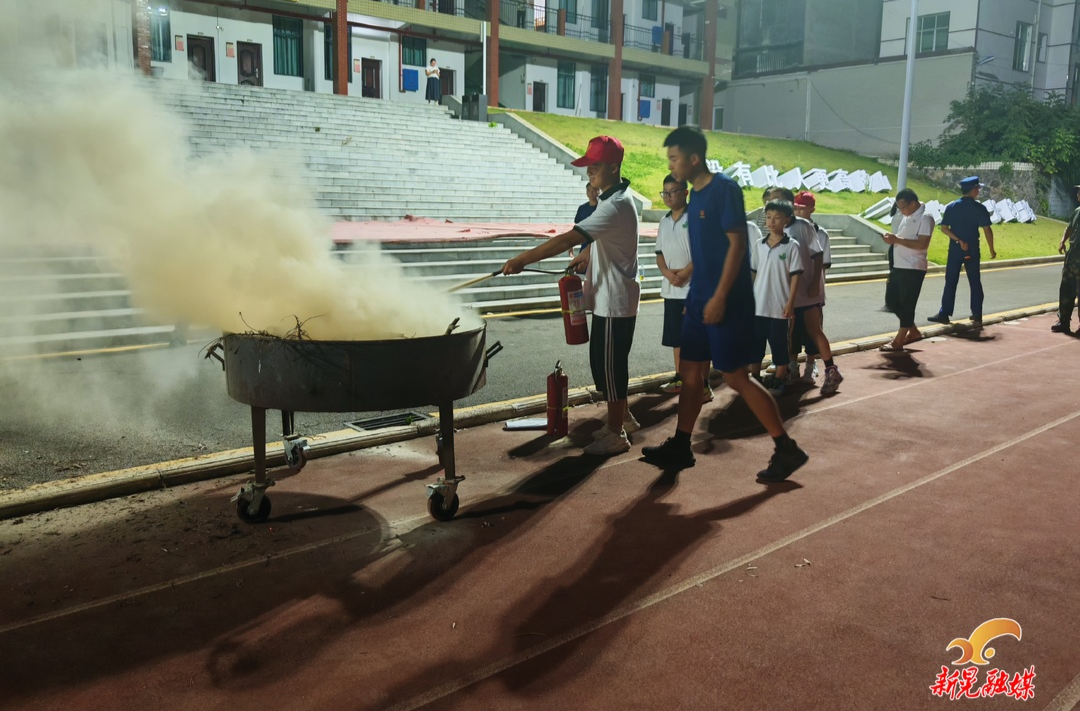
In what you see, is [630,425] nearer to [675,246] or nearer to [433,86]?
[675,246]

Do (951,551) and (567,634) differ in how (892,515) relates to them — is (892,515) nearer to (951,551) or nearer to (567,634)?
(951,551)

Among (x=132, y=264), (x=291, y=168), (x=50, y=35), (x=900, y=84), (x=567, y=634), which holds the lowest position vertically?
(x=567, y=634)

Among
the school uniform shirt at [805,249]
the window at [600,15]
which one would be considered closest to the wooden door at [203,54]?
the window at [600,15]

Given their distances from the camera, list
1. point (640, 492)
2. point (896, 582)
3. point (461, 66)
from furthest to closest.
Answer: point (461, 66) → point (640, 492) → point (896, 582)

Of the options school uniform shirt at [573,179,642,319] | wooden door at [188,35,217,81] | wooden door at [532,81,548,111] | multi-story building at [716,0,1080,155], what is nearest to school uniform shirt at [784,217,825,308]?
school uniform shirt at [573,179,642,319]

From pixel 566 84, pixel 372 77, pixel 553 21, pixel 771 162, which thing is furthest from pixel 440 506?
pixel 553 21

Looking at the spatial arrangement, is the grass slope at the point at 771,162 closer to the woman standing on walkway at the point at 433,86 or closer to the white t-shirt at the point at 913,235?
the woman standing on walkway at the point at 433,86

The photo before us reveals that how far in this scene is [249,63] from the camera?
31.0m

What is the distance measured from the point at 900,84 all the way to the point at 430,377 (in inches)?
1577

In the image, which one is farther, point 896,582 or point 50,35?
point 50,35

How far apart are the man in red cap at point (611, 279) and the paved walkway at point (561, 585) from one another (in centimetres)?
42

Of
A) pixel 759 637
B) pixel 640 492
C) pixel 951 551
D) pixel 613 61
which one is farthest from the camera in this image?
pixel 613 61

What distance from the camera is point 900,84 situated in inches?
1510

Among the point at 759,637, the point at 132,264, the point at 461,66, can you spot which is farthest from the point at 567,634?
the point at 461,66
